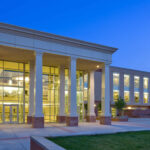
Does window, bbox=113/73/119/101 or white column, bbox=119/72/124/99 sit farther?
white column, bbox=119/72/124/99

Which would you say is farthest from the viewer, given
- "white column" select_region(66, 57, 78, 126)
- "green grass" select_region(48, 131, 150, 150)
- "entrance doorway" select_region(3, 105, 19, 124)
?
"entrance doorway" select_region(3, 105, 19, 124)

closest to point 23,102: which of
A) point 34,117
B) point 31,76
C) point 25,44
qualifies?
point 31,76

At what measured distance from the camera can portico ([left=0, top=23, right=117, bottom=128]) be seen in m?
20.1

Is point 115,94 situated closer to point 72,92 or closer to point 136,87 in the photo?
point 136,87

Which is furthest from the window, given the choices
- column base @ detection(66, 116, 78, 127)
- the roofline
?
column base @ detection(66, 116, 78, 127)

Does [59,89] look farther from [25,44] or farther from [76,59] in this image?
[25,44]

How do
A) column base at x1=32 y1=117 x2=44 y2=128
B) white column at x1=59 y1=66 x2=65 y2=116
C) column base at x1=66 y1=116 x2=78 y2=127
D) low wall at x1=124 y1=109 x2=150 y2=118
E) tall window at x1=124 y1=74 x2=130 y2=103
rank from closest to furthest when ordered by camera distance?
column base at x1=32 y1=117 x2=44 y2=128 < column base at x1=66 y1=116 x2=78 y2=127 < white column at x1=59 y1=66 x2=65 y2=116 < low wall at x1=124 y1=109 x2=150 y2=118 < tall window at x1=124 y1=74 x2=130 y2=103

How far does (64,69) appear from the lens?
91.7 feet

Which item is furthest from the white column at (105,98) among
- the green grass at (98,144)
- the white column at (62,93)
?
the green grass at (98,144)

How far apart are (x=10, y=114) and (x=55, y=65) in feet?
27.8

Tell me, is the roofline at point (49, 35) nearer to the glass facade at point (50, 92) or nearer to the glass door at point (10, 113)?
the glass facade at point (50, 92)

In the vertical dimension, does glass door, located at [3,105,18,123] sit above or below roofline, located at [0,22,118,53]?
below

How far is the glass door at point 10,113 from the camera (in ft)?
78.7

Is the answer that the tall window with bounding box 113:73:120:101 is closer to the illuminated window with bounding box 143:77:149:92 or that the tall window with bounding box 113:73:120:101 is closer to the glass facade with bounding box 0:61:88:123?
the illuminated window with bounding box 143:77:149:92
